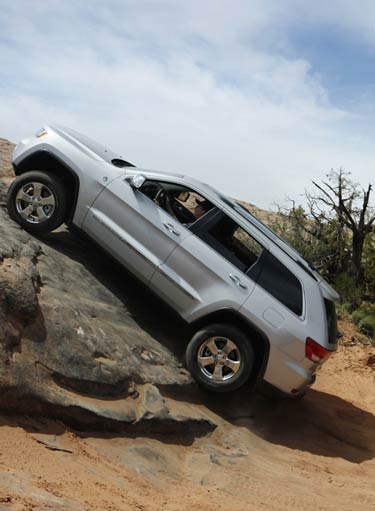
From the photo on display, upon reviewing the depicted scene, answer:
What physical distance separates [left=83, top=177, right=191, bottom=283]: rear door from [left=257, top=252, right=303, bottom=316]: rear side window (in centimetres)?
95

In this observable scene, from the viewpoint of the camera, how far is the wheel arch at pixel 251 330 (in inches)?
272

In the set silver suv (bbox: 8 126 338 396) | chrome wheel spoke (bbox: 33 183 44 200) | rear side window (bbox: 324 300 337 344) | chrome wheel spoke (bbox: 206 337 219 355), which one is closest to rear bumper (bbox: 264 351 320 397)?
silver suv (bbox: 8 126 338 396)

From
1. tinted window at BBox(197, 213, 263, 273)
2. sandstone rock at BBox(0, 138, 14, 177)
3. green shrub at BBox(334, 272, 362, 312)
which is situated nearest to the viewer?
tinted window at BBox(197, 213, 263, 273)

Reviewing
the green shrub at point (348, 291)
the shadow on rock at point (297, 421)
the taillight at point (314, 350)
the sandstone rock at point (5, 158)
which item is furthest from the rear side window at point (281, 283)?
the green shrub at point (348, 291)

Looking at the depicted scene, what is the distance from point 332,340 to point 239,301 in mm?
1126

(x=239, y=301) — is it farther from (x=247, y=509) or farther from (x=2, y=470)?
(x=2, y=470)

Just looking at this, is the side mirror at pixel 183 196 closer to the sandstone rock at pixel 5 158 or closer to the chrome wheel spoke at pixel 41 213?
the chrome wheel spoke at pixel 41 213

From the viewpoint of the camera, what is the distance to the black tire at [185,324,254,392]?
684cm

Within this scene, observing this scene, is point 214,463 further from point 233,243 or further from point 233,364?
point 233,243

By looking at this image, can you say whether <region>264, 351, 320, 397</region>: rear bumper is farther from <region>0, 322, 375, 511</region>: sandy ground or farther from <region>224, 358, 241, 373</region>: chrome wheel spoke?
<region>0, 322, 375, 511</region>: sandy ground

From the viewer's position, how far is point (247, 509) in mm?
5105

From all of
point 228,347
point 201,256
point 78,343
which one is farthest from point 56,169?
point 228,347

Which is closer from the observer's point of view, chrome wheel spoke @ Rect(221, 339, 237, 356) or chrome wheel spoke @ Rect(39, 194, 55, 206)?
chrome wheel spoke @ Rect(221, 339, 237, 356)

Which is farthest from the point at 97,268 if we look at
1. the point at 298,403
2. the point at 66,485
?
the point at 66,485
